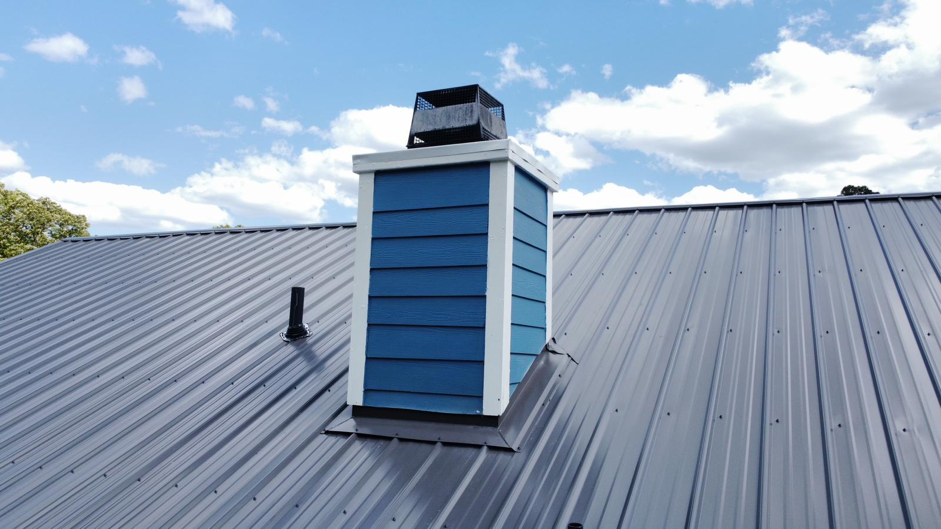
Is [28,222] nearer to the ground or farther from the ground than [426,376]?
farther from the ground

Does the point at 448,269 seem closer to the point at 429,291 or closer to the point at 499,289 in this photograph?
the point at 429,291

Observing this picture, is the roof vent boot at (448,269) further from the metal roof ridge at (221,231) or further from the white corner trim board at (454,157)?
the metal roof ridge at (221,231)

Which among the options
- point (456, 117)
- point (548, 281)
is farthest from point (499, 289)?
point (456, 117)

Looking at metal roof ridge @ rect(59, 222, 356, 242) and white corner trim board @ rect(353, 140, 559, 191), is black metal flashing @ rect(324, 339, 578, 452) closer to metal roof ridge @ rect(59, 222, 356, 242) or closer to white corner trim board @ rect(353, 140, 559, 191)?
white corner trim board @ rect(353, 140, 559, 191)

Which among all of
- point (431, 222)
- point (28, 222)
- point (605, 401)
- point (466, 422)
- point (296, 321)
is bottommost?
point (466, 422)

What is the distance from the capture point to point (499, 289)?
11.2ft

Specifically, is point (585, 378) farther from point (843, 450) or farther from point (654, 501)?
point (843, 450)

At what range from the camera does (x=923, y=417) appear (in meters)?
2.93

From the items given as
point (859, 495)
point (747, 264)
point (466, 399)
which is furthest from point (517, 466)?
point (747, 264)

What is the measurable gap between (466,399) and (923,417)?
2251mm

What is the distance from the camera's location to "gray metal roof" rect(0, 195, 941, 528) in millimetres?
2727

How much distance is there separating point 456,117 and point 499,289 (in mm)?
1172

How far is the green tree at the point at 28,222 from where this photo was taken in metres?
30.9

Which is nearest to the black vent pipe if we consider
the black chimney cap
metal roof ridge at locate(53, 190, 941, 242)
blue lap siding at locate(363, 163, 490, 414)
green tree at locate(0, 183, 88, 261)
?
blue lap siding at locate(363, 163, 490, 414)
